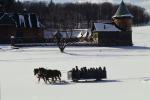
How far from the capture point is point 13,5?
112m

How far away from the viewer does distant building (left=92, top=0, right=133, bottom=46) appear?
73.4 metres

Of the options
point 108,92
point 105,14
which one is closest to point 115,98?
point 108,92

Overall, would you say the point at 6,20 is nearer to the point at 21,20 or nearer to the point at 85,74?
the point at 21,20

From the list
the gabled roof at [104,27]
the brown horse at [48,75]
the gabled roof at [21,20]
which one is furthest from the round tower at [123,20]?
the brown horse at [48,75]

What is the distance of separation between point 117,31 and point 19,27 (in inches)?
626

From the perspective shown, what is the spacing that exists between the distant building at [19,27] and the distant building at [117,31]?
947 cm

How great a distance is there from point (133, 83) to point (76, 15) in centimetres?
14497

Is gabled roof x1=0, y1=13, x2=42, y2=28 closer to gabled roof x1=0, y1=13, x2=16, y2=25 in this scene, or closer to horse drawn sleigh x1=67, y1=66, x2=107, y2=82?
gabled roof x1=0, y1=13, x2=16, y2=25

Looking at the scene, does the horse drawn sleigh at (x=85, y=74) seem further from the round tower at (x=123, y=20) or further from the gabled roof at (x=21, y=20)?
the gabled roof at (x=21, y=20)

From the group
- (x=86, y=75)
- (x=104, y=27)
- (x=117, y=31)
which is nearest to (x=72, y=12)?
(x=104, y=27)

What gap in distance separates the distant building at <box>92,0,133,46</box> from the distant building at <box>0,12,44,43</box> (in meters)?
9.47

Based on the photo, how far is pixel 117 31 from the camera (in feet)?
247

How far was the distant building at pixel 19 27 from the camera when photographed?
251 feet

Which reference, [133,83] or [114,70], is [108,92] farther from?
[114,70]
